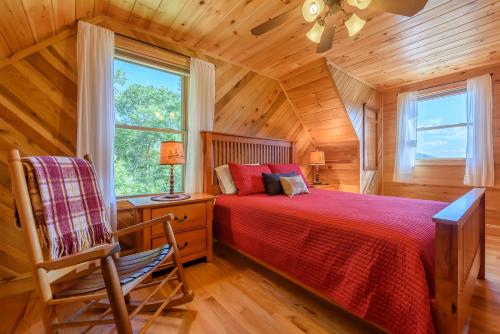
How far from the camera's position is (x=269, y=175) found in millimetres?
2566

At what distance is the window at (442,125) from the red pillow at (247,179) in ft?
8.96

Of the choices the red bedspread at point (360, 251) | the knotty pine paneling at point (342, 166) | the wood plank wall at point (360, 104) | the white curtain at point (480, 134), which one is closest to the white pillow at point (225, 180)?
the red bedspread at point (360, 251)

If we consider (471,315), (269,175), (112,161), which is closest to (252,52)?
(269,175)

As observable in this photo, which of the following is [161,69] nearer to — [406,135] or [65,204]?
[65,204]

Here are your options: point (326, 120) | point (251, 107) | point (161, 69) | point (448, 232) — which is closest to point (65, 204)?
point (161, 69)

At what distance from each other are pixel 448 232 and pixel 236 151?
2.31m

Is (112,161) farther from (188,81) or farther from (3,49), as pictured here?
(188,81)

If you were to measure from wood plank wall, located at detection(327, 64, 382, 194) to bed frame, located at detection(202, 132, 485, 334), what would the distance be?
1025 millimetres

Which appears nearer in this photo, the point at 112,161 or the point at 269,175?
the point at 112,161

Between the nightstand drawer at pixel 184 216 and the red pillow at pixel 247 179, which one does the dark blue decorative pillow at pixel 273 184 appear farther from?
the nightstand drawer at pixel 184 216

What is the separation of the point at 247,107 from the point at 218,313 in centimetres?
246

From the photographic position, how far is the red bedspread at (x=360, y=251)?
103cm

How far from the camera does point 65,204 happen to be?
4.06ft

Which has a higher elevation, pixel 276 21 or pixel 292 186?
pixel 276 21
